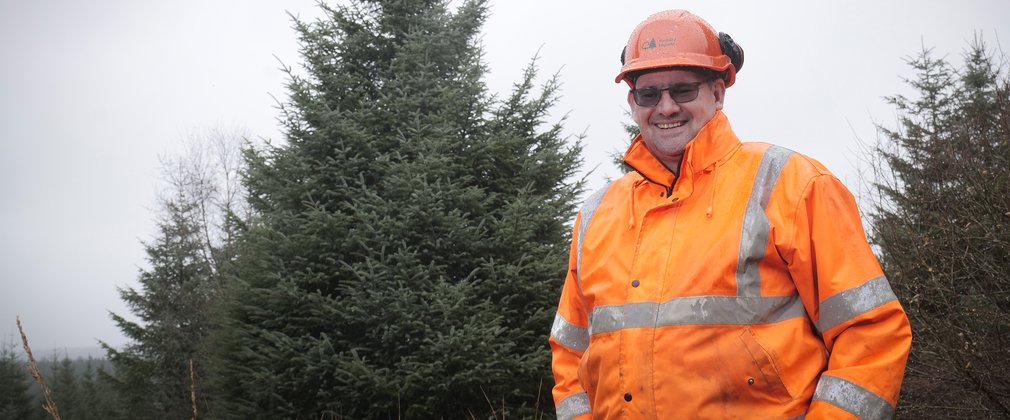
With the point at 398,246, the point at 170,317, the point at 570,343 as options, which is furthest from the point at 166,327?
the point at 570,343

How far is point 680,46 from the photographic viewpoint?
223cm

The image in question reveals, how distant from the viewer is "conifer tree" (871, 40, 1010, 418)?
21.6ft

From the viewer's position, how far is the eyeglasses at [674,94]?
7.44ft

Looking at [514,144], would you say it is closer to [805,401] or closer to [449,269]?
[449,269]

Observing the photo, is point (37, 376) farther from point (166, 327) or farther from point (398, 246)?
point (166, 327)

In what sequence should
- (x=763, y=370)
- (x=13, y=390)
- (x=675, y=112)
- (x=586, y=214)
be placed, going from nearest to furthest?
(x=763, y=370), (x=675, y=112), (x=586, y=214), (x=13, y=390)

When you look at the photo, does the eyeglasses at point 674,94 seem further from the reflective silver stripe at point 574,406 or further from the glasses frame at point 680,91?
the reflective silver stripe at point 574,406

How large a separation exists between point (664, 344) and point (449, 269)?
16.0 feet

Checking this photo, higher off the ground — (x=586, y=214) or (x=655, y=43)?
(x=655, y=43)

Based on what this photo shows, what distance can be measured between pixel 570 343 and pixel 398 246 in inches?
164

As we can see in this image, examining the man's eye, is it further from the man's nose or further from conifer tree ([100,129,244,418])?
conifer tree ([100,129,244,418])

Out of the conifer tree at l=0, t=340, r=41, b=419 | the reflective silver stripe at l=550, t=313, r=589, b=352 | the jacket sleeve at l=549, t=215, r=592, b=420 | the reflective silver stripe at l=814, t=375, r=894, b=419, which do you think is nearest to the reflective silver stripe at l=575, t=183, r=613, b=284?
the jacket sleeve at l=549, t=215, r=592, b=420

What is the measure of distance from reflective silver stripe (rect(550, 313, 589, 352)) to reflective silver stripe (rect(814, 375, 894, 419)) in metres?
0.88

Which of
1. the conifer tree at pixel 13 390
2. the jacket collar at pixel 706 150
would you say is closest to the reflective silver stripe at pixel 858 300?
the jacket collar at pixel 706 150
